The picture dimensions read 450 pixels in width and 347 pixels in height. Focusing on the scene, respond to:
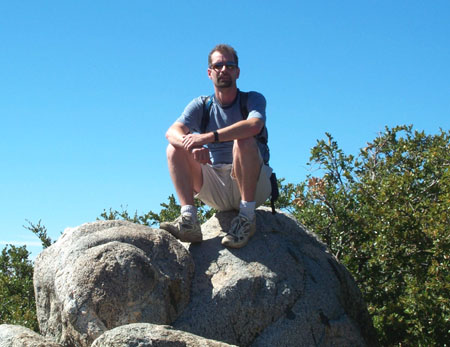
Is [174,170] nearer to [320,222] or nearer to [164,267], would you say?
[164,267]

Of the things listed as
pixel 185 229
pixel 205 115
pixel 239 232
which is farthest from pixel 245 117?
pixel 185 229

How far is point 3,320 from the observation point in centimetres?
1004

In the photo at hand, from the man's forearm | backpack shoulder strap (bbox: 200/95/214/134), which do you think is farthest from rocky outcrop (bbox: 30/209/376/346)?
backpack shoulder strap (bbox: 200/95/214/134)

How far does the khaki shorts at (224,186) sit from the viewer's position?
7.64m

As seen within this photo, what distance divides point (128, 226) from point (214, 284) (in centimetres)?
112

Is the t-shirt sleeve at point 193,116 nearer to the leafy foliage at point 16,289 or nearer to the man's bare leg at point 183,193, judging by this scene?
the man's bare leg at point 183,193

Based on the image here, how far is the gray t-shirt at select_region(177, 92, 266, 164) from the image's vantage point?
769 centimetres

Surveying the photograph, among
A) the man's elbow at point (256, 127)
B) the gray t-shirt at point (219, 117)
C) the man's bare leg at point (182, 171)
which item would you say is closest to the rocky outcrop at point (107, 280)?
the man's bare leg at point (182, 171)

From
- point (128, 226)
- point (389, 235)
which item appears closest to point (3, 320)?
point (128, 226)

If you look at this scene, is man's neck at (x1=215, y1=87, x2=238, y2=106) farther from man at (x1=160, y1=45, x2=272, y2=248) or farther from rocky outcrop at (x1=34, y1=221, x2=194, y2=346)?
rocky outcrop at (x1=34, y1=221, x2=194, y2=346)

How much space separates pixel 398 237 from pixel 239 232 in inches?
101

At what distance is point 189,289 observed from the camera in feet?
22.0

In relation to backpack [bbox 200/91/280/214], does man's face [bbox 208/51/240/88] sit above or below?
above

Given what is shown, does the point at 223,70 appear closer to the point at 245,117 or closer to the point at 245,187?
the point at 245,117
